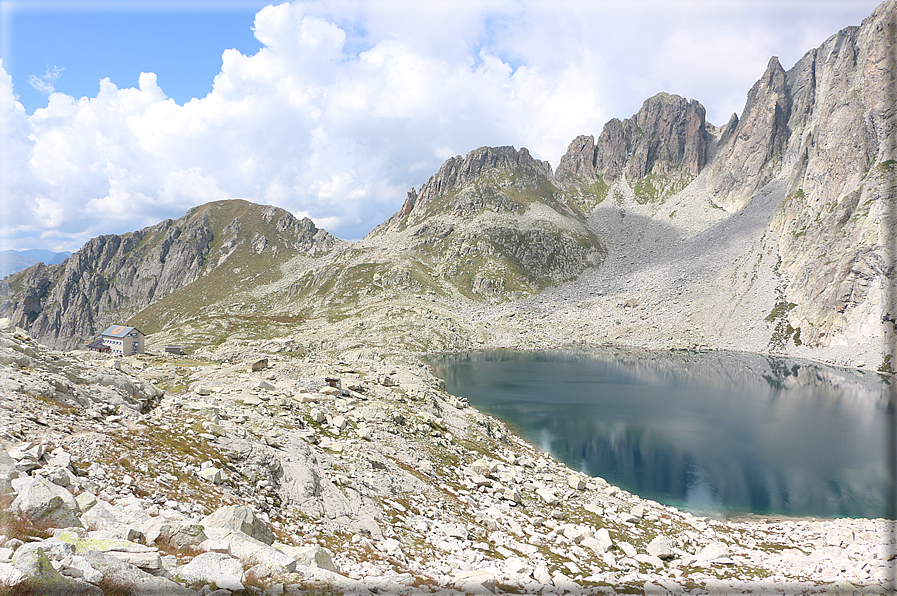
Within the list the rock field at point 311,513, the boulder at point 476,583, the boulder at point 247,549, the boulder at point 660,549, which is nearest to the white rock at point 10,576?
the rock field at point 311,513

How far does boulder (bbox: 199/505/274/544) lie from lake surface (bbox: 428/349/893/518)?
38544mm

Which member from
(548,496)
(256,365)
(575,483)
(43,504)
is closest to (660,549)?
(548,496)

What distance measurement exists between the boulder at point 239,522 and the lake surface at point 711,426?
1517 inches

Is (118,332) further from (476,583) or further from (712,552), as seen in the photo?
(712,552)

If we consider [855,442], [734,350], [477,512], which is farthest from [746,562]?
[734,350]

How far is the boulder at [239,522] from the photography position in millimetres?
13539

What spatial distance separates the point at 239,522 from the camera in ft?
45.0

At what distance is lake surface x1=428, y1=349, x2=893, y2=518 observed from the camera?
4172cm

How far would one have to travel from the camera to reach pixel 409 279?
18888 centimetres

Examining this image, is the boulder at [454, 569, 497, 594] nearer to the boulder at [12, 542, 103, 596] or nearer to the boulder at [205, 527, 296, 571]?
the boulder at [205, 527, 296, 571]

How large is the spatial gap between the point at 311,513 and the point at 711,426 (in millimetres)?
63993

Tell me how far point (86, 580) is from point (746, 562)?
31493mm

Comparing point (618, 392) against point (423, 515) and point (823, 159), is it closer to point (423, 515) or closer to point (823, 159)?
point (423, 515)

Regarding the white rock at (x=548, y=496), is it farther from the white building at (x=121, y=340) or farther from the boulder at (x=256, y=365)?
the white building at (x=121, y=340)
